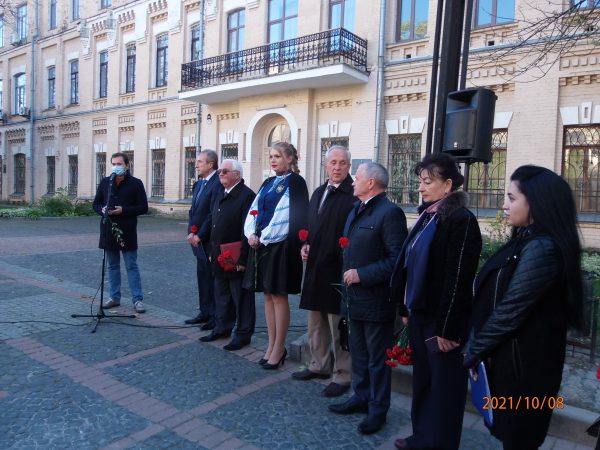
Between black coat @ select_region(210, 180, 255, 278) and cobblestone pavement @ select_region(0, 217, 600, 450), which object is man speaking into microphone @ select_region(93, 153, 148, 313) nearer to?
cobblestone pavement @ select_region(0, 217, 600, 450)

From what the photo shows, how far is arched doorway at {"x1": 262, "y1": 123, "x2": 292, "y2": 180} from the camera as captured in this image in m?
17.8

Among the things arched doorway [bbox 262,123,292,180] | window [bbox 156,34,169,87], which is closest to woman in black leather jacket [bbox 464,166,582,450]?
arched doorway [bbox 262,123,292,180]

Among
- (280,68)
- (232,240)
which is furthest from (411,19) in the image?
(232,240)

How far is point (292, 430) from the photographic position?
3.50 metres

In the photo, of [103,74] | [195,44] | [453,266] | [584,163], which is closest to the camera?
[453,266]

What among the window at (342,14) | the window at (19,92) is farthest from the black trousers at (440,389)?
the window at (19,92)

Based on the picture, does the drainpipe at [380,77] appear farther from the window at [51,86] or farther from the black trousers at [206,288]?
the window at [51,86]

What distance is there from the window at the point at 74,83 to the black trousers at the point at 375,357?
26.4 m

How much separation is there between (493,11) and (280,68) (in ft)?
22.2

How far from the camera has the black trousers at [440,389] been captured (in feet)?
9.77

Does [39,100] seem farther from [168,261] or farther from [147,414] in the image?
[147,414]

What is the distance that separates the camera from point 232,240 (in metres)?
5.13

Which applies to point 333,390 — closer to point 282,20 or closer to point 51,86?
point 282,20

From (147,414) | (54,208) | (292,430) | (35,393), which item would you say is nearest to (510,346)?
(292,430)
